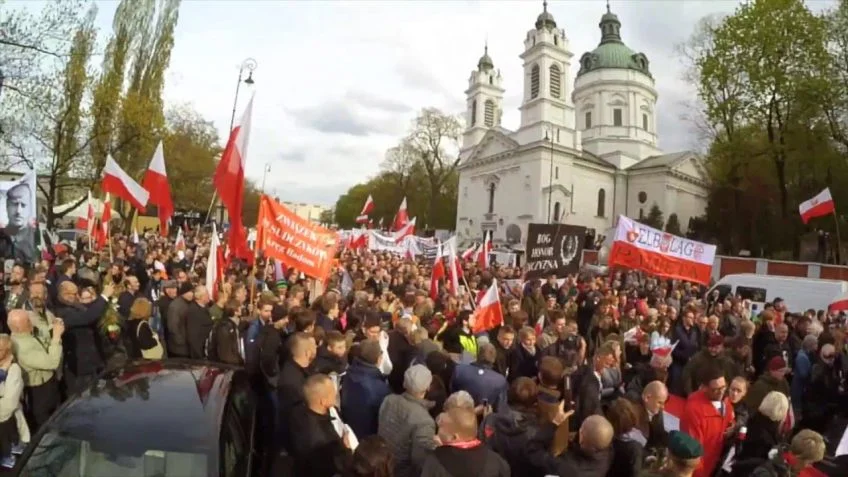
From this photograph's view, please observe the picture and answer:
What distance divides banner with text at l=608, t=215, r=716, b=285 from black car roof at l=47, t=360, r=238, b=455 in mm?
8651

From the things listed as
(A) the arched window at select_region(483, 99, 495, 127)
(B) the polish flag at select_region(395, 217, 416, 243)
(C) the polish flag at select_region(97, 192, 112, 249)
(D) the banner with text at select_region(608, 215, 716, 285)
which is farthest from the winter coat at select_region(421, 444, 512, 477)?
(A) the arched window at select_region(483, 99, 495, 127)

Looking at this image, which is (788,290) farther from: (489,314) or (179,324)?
(179,324)

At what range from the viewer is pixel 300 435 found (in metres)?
3.83

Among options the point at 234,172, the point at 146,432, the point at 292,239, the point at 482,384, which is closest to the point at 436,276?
the point at 292,239

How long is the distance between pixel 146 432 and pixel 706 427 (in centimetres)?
351

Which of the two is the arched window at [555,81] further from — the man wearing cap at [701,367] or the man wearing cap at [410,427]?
the man wearing cap at [410,427]

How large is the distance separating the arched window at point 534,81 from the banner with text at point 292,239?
197 feet

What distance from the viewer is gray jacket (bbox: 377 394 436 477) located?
4.11 meters

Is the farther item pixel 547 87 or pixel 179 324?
pixel 547 87

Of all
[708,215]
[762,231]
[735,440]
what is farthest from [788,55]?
[735,440]

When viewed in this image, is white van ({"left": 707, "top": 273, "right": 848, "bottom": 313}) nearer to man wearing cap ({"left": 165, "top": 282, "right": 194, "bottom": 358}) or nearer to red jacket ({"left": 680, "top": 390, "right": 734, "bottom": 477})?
red jacket ({"left": 680, "top": 390, "right": 734, "bottom": 477})

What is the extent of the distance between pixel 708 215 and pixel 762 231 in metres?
4.98

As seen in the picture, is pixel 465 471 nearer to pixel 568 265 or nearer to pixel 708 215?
pixel 568 265

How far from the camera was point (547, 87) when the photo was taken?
213 feet
